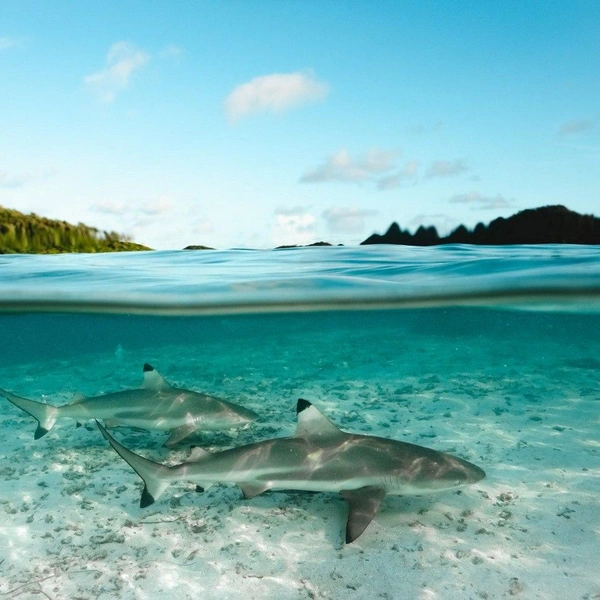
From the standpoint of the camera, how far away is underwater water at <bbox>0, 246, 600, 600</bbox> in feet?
15.9

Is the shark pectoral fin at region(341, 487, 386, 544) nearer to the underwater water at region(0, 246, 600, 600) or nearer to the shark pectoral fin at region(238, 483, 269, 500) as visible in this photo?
the underwater water at region(0, 246, 600, 600)

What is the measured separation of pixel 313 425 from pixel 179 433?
8.47ft

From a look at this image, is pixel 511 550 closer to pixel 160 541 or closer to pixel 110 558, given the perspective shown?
pixel 160 541

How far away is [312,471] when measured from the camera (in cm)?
522

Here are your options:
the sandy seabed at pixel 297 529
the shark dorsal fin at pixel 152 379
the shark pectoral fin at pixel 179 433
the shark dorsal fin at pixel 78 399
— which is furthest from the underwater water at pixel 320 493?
the shark dorsal fin at pixel 152 379

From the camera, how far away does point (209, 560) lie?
5.13m

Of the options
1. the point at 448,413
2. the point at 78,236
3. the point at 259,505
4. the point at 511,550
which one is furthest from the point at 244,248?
the point at 511,550

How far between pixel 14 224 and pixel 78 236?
1.94 m

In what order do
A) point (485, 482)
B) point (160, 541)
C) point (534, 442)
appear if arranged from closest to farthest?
point (160, 541) < point (485, 482) < point (534, 442)

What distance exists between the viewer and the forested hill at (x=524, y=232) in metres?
15.1

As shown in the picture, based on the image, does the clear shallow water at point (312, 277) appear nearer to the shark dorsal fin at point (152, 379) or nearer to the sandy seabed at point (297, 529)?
the sandy seabed at point (297, 529)

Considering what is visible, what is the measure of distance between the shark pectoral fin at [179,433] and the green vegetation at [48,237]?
11731 millimetres

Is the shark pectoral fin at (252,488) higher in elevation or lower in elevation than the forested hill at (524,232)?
lower

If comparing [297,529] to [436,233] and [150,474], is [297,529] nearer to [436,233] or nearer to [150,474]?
[150,474]
